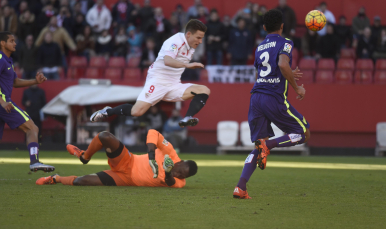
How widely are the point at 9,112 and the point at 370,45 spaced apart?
45.1 ft

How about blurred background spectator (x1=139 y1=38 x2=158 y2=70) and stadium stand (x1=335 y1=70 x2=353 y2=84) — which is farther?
stadium stand (x1=335 y1=70 x2=353 y2=84)

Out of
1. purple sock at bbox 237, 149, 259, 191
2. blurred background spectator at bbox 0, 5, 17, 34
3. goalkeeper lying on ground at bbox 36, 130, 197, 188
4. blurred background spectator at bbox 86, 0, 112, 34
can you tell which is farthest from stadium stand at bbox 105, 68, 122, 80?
purple sock at bbox 237, 149, 259, 191

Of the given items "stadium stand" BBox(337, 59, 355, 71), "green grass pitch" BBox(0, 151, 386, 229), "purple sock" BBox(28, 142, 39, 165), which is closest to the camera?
"green grass pitch" BBox(0, 151, 386, 229)

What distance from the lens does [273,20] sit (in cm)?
618

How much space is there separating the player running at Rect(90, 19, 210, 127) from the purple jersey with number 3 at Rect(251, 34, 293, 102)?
1.37m

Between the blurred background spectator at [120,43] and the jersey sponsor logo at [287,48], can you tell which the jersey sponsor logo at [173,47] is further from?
the blurred background spectator at [120,43]

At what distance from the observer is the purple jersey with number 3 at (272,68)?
6102 mm

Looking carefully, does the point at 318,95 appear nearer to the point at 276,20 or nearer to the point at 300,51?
the point at 300,51

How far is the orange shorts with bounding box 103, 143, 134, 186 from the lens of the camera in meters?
6.71

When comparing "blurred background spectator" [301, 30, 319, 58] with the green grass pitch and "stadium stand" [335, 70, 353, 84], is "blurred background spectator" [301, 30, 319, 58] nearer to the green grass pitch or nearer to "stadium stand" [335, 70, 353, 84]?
"stadium stand" [335, 70, 353, 84]

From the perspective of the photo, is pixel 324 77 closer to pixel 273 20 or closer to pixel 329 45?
pixel 329 45

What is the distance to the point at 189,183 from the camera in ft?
25.9

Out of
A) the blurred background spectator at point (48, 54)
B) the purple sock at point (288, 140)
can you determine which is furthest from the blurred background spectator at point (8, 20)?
the purple sock at point (288, 140)

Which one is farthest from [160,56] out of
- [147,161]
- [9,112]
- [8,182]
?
[8,182]
